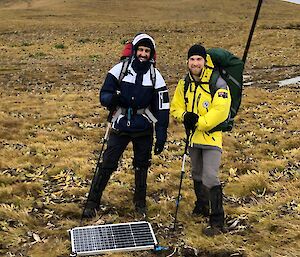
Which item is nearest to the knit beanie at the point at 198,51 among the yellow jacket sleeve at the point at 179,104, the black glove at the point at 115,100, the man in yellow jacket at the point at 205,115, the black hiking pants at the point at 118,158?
the man in yellow jacket at the point at 205,115

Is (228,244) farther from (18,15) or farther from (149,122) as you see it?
(18,15)

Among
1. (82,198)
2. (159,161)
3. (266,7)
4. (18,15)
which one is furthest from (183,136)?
(266,7)

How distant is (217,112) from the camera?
8.23 meters

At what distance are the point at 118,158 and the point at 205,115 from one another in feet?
8.14

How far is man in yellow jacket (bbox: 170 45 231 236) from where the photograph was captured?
830cm

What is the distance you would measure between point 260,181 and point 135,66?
5301 millimetres

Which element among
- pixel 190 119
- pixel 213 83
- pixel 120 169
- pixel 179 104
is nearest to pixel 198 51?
pixel 213 83

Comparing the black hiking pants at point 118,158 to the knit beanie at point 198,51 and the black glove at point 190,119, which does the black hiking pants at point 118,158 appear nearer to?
the black glove at point 190,119

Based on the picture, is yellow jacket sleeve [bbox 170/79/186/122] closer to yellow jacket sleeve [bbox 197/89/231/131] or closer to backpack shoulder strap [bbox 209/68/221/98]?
Result: yellow jacket sleeve [bbox 197/89/231/131]

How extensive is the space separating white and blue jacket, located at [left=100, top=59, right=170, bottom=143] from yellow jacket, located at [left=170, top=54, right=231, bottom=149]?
0.40 meters

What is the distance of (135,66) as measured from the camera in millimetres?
9031

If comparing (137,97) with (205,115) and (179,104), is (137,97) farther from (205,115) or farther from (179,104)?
(205,115)

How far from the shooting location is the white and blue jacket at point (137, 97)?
902cm

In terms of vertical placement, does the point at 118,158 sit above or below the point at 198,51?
below
